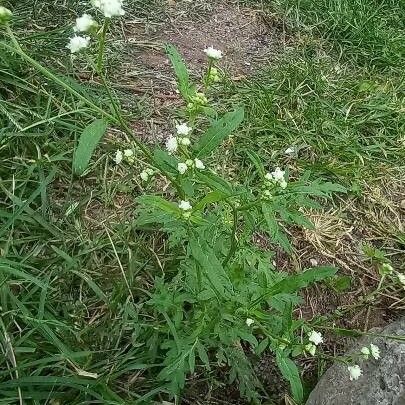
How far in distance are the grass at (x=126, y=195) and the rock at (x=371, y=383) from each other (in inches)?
9.5

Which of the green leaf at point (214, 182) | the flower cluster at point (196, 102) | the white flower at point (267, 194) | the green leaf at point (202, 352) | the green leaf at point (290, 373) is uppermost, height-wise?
the flower cluster at point (196, 102)

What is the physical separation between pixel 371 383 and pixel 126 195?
1048 mm

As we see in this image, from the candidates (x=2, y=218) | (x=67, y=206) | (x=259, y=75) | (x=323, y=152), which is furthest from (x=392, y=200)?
(x=2, y=218)

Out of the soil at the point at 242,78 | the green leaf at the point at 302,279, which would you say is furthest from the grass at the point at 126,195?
the green leaf at the point at 302,279

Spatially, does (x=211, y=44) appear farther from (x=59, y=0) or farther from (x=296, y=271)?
(x=296, y=271)

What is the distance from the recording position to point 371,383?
1.91 m

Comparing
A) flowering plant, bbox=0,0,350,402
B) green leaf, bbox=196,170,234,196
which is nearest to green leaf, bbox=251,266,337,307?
flowering plant, bbox=0,0,350,402

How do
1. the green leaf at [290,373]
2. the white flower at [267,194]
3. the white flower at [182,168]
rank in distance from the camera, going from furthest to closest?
the green leaf at [290,373] → the white flower at [267,194] → the white flower at [182,168]

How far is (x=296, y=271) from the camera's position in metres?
2.29

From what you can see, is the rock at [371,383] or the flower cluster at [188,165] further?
the rock at [371,383]

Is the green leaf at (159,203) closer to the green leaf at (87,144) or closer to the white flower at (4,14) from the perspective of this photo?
the green leaf at (87,144)

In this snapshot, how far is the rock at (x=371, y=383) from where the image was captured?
73.9 inches

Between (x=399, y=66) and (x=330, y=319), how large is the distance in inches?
61.0

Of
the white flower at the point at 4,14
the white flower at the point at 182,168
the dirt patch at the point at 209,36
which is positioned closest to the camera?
the white flower at the point at 4,14
